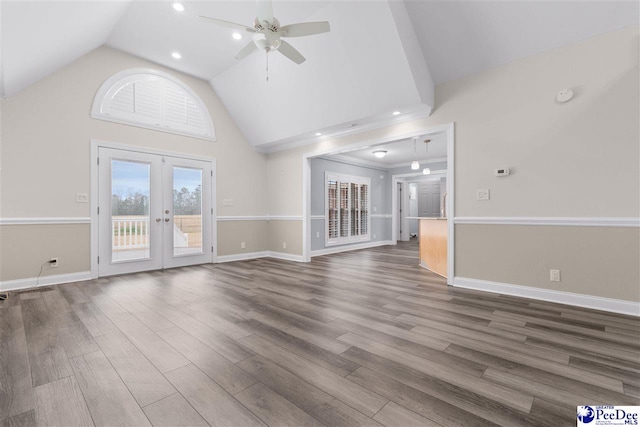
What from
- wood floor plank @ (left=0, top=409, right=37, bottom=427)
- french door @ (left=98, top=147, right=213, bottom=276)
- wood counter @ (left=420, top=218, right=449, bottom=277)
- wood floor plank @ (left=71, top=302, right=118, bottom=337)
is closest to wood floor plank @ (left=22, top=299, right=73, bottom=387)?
wood floor plank @ (left=71, top=302, right=118, bottom=337)

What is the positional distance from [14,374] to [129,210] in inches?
137

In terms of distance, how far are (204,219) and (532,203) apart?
543 centimetres

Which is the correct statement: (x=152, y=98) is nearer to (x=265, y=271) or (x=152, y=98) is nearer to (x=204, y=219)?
(x=204, y=219)

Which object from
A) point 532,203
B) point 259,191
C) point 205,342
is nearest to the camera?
point 205,342

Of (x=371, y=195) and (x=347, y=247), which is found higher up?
(x=371, y=195)

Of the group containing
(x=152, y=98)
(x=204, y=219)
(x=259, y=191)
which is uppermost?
(x=152, y=98)

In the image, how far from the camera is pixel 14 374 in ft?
5.77

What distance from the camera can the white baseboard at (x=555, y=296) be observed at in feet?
9.34

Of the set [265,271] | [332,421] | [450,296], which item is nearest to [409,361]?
[332,421]

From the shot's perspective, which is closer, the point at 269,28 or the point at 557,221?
the point at 269,28

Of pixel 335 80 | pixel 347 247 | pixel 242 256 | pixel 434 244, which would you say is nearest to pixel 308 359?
pixel 434 244

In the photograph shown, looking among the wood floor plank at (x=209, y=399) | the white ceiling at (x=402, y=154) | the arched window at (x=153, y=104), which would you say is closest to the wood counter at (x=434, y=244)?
the white ceiling at (x=402, y=154)

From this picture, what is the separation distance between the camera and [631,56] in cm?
285

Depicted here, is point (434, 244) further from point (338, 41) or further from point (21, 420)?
point (21, 420)
